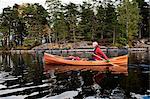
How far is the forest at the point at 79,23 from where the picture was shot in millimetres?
67875

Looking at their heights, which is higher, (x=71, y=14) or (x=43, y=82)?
(x=71, y=14)

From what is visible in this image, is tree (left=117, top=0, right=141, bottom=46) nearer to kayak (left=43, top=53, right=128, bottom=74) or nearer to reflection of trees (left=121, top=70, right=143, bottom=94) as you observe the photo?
kayak (left=43, top=53, right=128, bottom=74)

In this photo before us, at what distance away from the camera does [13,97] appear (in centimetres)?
1414

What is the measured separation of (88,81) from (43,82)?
9.24ft

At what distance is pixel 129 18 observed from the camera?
6719cm

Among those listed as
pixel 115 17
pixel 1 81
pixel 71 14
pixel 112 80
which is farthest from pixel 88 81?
pixel 71 14

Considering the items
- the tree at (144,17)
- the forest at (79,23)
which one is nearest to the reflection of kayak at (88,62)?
the forest at (79,23)

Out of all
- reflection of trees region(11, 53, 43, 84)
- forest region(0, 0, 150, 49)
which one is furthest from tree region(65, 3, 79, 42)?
reflection of trees region(11, 53, 43, 84)

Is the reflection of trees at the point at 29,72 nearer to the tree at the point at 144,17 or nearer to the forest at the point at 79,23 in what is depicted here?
the forest at the point at 79,23

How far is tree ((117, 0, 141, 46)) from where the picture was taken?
217 feet

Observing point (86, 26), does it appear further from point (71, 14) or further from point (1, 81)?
point (1, 81)

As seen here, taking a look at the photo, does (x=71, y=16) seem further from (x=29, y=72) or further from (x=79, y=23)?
(x=29, y=72)

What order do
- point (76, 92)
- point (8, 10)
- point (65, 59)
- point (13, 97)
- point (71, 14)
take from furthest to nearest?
point (8, 10), point (71, 14), point (65, 59), point (76, 92), point (13, 97)

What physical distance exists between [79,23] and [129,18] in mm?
13832
